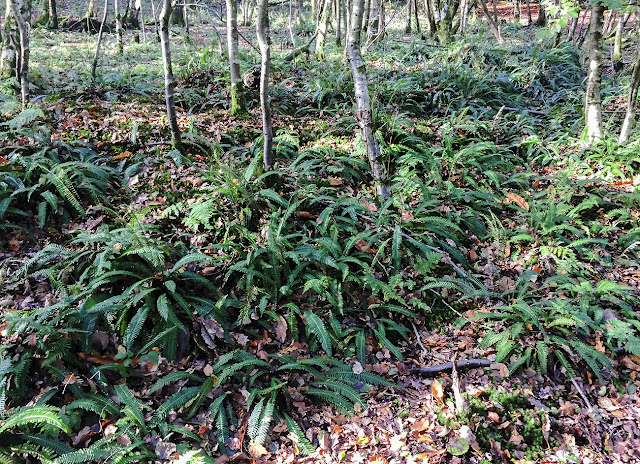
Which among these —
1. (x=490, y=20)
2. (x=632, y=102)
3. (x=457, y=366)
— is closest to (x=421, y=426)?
(x=457, y=366)

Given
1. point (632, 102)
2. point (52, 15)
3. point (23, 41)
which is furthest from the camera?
point (52, 15)

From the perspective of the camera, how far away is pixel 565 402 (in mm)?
3557

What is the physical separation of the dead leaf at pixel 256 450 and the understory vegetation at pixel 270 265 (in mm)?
16

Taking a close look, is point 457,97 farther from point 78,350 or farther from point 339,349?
point 78,350

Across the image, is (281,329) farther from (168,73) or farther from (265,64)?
(168,73)

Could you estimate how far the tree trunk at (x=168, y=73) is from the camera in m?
5.21

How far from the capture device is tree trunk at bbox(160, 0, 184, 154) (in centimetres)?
521

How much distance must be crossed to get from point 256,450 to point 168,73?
5199mm

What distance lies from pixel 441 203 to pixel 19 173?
6.14 metres

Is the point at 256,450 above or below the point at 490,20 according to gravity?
below

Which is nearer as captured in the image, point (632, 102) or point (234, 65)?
point (632, 102)

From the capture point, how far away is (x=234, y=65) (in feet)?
24.0

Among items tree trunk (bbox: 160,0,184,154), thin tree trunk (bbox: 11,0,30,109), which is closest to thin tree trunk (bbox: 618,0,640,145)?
tree trunk (bbox: 160,0,184,154)

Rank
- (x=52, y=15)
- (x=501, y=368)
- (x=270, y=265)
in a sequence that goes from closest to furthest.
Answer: (x=501, y=368) → (x=270, y=265) → (x=52, y=15)
